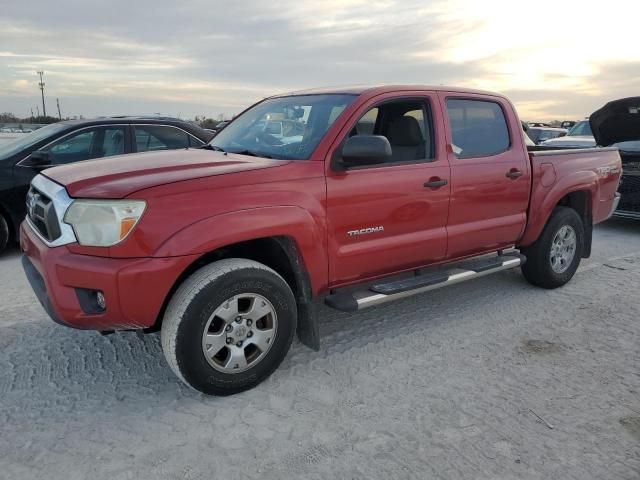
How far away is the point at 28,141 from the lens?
6.31 meters

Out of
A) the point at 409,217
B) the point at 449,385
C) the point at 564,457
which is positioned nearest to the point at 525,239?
the point at 409,217

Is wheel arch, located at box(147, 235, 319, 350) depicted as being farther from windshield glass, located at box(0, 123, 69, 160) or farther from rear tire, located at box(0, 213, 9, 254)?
windshield glass, located at box(0, 123, 69, 160)

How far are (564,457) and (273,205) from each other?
2.00 meters

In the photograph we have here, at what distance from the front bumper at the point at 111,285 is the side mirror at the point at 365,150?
45.6 inches

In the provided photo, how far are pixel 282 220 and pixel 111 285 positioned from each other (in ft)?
3.27

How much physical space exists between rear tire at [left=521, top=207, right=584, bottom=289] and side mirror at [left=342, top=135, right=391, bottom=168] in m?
2.36

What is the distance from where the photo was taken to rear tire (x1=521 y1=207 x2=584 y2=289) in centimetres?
488

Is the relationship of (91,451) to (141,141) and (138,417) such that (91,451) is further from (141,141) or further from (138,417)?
(141,141)

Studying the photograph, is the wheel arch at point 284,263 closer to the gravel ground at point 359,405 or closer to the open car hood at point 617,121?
the gravel ground at point 359,405

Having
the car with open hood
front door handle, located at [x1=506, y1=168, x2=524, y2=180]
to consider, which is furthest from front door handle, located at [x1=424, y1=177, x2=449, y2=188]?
the car with open hood

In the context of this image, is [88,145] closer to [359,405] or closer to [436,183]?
[436,183]

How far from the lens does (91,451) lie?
8.40ft

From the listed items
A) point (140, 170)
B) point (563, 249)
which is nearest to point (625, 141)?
A: point (563, 249)

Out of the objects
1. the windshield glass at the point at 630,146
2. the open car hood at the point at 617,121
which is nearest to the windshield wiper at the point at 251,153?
the open car hood at the point at 617,121
